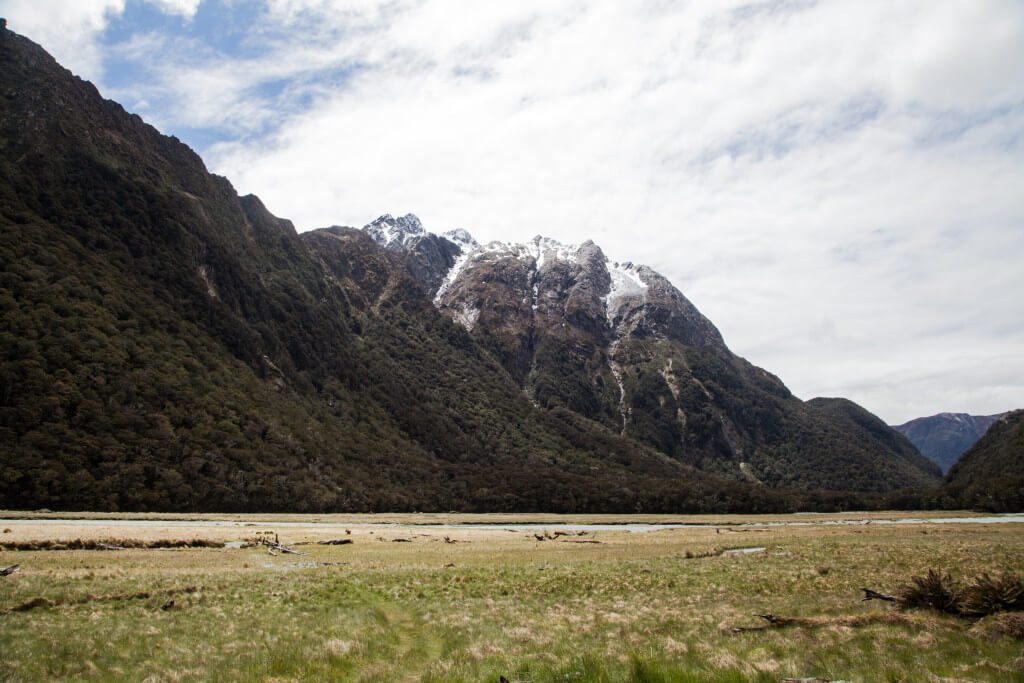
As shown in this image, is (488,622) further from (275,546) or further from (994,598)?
(275,546)

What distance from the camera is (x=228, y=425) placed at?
146750 millimetres

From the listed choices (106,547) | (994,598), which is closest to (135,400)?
(106,547)

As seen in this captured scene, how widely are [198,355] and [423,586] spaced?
168391 mm

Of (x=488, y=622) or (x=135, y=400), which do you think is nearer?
(x=488, y=622)

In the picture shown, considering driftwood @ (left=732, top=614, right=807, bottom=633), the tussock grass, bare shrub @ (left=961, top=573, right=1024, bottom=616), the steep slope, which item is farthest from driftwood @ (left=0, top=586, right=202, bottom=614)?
the steep slope

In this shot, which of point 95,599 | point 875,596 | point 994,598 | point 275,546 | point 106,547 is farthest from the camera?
point 275,546

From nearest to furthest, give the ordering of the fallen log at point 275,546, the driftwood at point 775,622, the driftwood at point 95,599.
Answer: the driftwood at point 775,622
the driftwood at point 95,599
the fallen log at point 275,546

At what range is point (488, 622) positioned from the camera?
67.5 ft

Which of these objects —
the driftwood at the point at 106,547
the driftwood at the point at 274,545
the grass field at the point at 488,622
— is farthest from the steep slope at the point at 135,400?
the grass field at the point at 488,622

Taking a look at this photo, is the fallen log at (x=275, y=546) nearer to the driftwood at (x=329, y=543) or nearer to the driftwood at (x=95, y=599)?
the driftwood at (x=329, y=543)

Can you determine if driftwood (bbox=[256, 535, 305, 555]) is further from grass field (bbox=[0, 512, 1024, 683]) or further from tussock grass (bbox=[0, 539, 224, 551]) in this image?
grass field (bbox=[0, 512, 1024, 683])

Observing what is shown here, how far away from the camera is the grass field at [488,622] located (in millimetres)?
13859

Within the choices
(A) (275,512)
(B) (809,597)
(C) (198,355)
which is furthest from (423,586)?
(C) (198,355)

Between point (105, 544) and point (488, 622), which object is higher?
point (488, 622)
